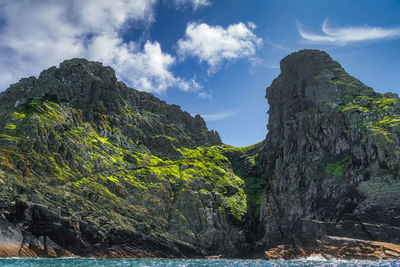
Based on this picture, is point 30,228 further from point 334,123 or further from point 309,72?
point 309,72

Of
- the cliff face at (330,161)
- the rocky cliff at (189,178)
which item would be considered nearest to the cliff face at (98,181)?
the rocky cliff at (189,178)

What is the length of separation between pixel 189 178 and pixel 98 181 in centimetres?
4836

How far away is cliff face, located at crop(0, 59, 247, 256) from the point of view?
3383 inches

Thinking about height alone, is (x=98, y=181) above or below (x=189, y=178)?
below

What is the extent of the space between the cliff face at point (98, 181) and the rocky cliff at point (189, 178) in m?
0.51

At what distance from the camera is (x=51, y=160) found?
106938 millimetres

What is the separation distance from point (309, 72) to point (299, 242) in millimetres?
106346

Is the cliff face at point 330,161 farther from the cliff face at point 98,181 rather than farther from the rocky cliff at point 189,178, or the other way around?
the cliff face at point 98,181

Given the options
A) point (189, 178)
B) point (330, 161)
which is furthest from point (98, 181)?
point (330, 161)

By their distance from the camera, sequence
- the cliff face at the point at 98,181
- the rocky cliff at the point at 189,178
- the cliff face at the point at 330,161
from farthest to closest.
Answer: the cliff face at the point at 330,161 → the rocky cliff at the point at 189,178 → the cliff face at the point at 98,181

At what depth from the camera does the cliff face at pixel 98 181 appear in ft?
282

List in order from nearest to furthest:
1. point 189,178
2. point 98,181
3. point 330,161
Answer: point 98,181
point 330,161
point 189,178

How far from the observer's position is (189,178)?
150 m

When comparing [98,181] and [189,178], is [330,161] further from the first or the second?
[98,181]
